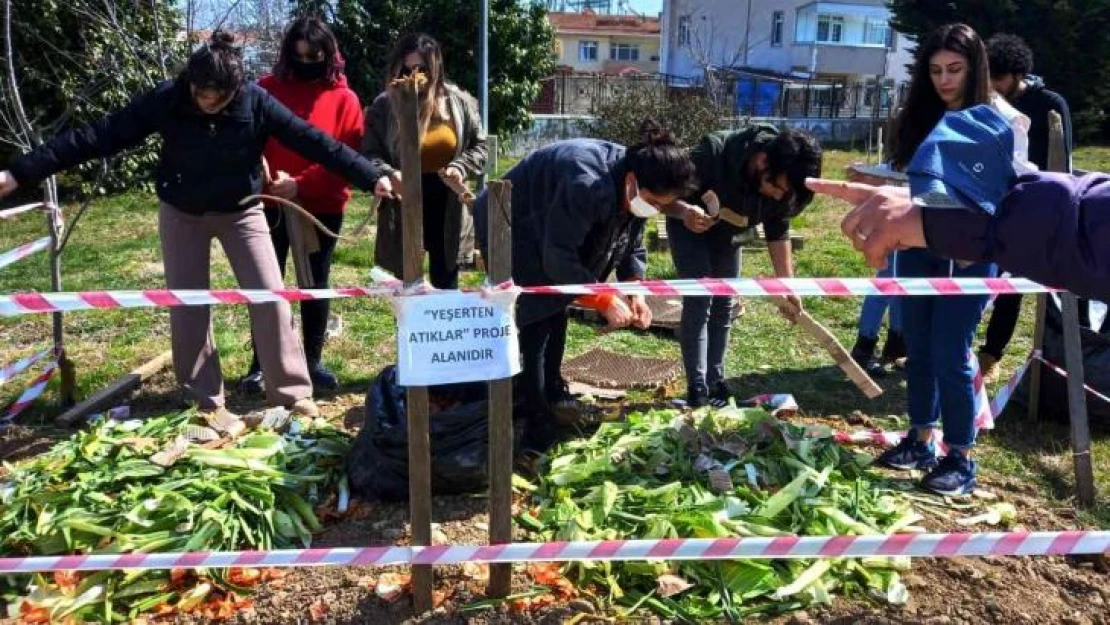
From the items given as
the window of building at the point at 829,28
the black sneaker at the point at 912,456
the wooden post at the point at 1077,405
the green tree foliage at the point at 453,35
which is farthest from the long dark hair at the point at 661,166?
the window of building at the point at 829,28

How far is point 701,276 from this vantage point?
438cm

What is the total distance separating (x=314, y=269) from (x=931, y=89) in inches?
124

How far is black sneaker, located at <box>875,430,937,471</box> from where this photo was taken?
393 cm

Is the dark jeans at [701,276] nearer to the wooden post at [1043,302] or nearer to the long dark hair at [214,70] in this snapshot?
the wooden post at [1043,302]

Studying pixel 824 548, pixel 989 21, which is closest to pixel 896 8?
pixel 989 21

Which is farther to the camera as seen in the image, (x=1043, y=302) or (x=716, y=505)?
(x=1043, y=302)

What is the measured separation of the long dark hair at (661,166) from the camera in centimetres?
335

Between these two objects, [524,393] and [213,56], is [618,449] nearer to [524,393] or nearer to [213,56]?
[524,393]

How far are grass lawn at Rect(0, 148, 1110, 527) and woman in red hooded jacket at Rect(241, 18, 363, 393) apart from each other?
2.40ft

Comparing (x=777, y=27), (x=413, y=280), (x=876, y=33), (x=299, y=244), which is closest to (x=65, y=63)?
(x=299, y=244)

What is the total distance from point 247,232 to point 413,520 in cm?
207

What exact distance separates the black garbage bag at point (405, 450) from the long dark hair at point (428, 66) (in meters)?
1.65

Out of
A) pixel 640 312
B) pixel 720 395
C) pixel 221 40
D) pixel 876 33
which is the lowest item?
pixel 720 395

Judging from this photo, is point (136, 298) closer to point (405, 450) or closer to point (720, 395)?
point (405, 450)
